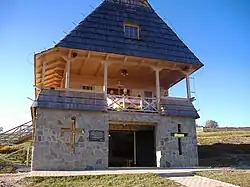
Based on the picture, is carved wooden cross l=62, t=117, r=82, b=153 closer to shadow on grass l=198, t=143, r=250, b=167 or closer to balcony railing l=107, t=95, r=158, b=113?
balcony railing l=107, t=95, r=158, b=113

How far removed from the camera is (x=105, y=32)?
532 inches

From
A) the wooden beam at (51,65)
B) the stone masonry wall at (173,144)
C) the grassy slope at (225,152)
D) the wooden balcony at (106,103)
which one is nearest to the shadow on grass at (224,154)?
the grassy slope at (225,152)

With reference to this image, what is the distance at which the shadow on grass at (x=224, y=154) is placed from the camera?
46.4ft

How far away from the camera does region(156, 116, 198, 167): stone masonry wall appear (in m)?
12.6

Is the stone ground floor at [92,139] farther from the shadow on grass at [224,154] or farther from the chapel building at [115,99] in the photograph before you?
the shadow on grass at [224,154]

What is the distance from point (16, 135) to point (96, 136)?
624cm

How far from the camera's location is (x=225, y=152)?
16984 millimetres

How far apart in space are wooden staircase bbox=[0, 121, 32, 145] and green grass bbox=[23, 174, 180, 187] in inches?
314

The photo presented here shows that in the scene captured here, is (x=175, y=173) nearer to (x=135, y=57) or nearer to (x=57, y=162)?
(x=57, y=162)

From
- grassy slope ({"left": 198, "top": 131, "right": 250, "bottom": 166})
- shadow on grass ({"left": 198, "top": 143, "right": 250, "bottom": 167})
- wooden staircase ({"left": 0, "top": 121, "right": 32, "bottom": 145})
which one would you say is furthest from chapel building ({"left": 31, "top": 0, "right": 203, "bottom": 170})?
wooden staircase ({"left": 0, "top": 121, "right": 32, "bottom": 145})

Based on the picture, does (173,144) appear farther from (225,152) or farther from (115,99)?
(225,152)

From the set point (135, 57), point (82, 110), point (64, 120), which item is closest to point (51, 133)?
point (64, 120)

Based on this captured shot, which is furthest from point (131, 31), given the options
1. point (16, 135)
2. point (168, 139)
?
point (16, 135)

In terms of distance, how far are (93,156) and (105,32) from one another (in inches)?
246
